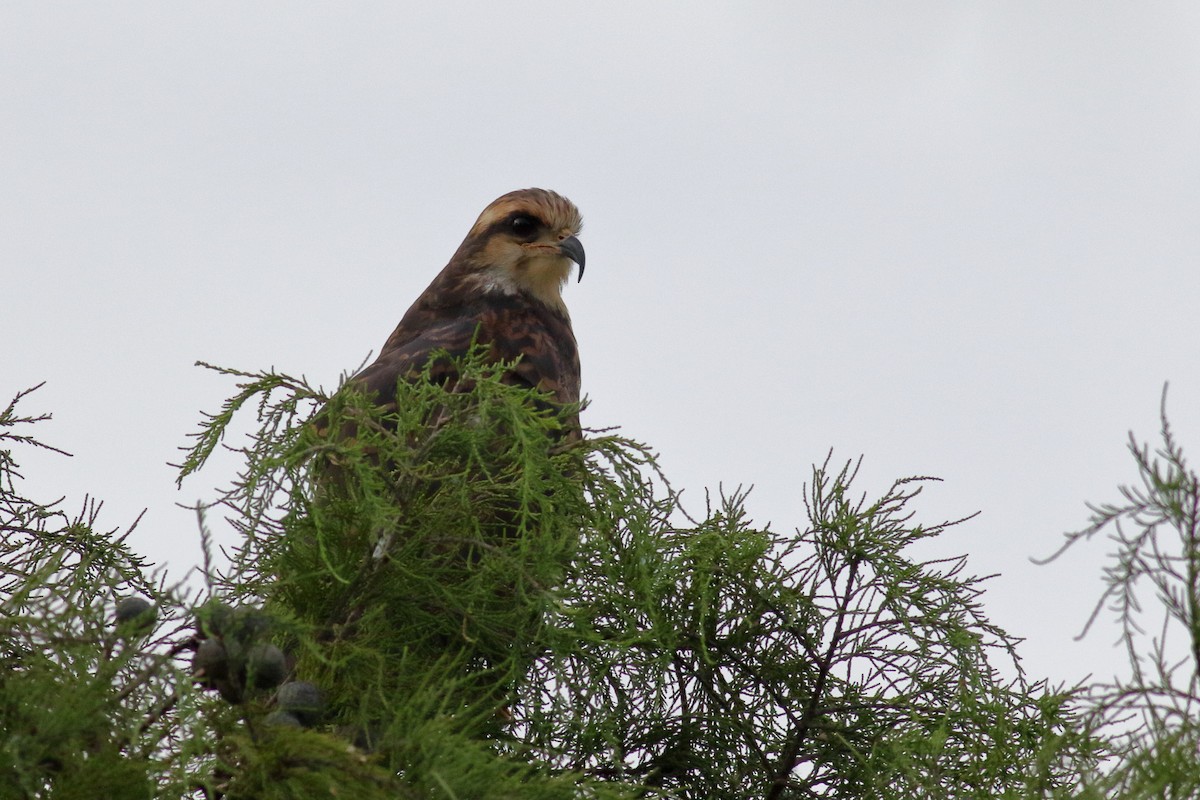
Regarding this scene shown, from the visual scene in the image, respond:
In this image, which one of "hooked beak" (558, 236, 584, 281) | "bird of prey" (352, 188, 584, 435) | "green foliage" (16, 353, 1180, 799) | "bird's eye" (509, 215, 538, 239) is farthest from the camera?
"bird's eye" (509, 215, 538, 239)

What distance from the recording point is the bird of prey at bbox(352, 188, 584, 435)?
18.4 feet

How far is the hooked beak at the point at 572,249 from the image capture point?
20.0 feet

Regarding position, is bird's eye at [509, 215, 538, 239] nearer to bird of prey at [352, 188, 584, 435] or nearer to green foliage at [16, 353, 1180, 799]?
bird of prey at [352, 188, 584, 435]

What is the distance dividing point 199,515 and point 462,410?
3.12 feet

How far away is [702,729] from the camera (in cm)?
342

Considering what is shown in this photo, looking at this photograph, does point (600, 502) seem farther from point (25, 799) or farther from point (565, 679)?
point (25, 799)

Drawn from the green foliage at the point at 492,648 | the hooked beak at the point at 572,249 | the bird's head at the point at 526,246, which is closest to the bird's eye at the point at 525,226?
the bird's head at the point at 526,246

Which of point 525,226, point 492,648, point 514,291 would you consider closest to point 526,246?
point 525,226

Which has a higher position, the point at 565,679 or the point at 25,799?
the point at 565,679

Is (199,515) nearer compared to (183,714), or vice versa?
(199,515)

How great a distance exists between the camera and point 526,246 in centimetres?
621

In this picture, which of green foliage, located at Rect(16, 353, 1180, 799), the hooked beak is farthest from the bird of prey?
green foliage, located at Rect(16, 353, 1180, 799)

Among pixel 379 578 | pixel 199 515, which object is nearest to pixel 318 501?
pixel 379 578

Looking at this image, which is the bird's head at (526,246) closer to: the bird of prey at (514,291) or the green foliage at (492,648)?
the bird of prey at (514,291)
